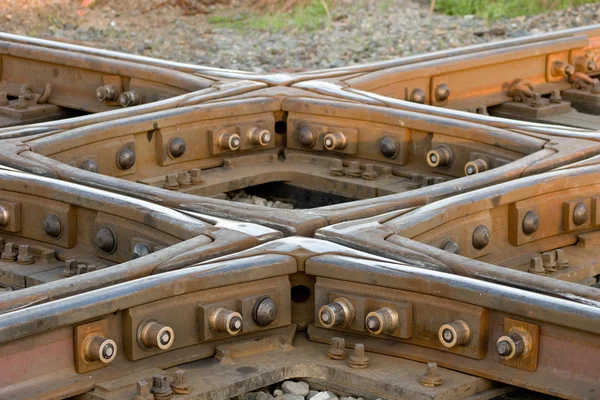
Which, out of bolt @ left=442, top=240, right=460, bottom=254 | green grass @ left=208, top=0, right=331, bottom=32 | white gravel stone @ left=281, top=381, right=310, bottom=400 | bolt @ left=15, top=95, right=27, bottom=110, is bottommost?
green grass @ left=208, top=0, right=331, bottom=32

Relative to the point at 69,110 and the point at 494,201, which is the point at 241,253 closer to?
the point at 494,201

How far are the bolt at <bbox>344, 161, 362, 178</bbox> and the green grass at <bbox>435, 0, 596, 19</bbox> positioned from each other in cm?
888

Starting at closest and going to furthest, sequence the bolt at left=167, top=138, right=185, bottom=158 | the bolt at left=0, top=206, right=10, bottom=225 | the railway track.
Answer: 1. the railway track
2. the bolt at left=0, top=206, right=10, bottom=225
3. the bolt at left=167, top=138, right=185, bottom=158

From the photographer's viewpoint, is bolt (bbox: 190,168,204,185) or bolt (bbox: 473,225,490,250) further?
bolt (bbox: 190,168,204,185)

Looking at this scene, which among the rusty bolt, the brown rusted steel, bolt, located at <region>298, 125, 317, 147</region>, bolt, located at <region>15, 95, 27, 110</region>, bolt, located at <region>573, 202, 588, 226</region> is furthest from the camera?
bolt, located at <region>15, 95, 27, 110</region>

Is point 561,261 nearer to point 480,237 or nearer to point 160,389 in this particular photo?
point 480,237

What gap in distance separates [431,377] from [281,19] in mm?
11869

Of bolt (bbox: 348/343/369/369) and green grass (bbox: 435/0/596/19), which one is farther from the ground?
bolt (bbox: 348/343/369/369)

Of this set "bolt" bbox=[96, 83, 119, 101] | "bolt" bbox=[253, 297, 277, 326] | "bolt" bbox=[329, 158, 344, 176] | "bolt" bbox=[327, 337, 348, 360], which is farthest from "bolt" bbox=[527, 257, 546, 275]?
"bolt" bbox=[96, 83, 119, 101]

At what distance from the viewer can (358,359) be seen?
15.7 ft

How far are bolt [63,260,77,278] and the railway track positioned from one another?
0.01 metres

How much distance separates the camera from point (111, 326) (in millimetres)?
4543

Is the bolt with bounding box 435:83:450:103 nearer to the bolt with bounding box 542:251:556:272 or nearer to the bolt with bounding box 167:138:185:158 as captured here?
the bolt with bounding box 167:138:185:158

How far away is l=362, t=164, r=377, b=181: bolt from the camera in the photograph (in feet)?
24.8
